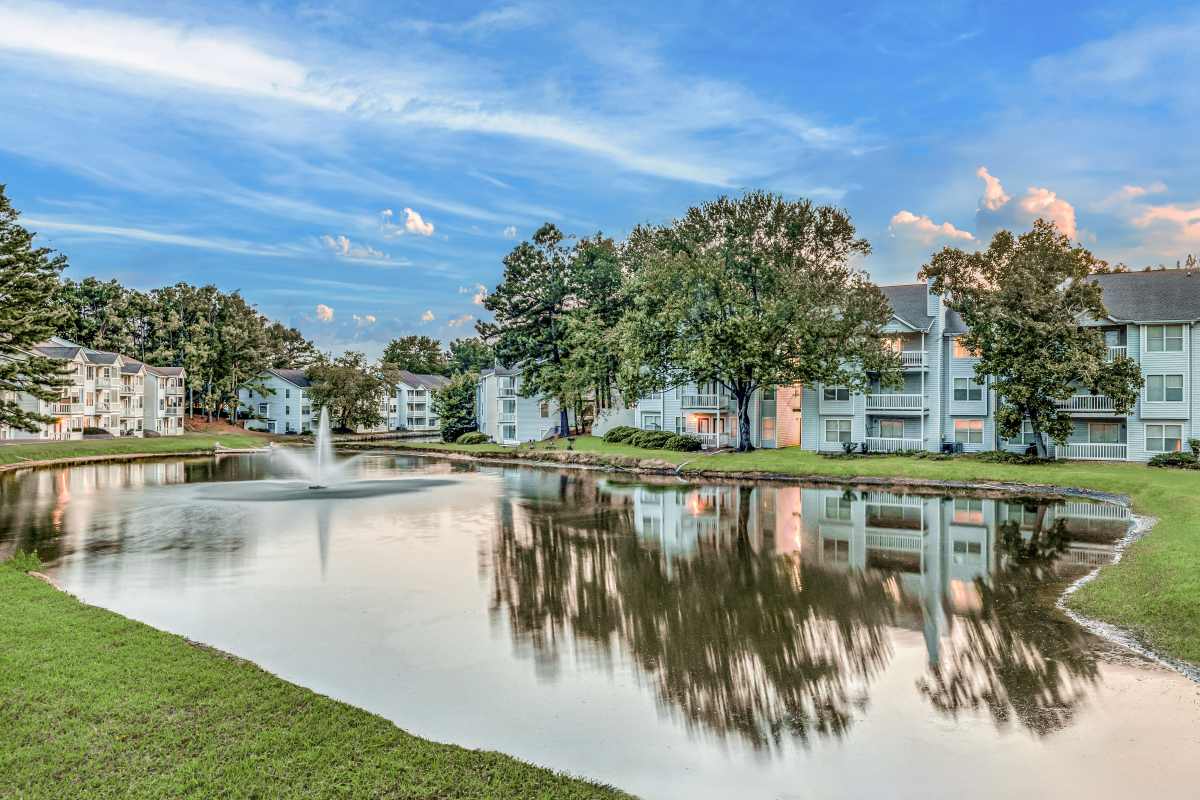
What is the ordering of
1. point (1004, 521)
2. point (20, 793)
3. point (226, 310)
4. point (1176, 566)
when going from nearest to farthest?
point (20, 793) < point (1176, 566) < point (1004, 521) < point (226, 310)

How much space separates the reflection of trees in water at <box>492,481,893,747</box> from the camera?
10281 millimetres

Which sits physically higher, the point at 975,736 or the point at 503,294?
the point at 503,294

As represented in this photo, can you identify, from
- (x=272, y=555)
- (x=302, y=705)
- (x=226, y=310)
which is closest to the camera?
(x=302, y=705)

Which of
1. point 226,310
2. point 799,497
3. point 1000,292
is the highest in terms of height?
point 226,310

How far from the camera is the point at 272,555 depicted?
20.3 m

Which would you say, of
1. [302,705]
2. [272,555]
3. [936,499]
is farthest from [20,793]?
[936,499]

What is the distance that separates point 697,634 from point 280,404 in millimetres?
98617

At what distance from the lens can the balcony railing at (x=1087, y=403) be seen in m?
41.0

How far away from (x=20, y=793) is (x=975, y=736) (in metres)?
10.1

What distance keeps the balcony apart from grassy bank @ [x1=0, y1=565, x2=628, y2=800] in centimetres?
4237

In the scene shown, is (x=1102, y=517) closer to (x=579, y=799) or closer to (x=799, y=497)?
(x=799, y=497)

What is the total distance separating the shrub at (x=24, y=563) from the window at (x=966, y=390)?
1839 inches

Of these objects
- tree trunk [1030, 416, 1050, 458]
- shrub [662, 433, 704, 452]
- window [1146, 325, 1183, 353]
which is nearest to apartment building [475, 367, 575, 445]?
shrub [662, 433, 704, 452]

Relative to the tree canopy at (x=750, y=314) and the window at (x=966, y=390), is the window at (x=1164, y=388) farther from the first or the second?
the tree canopy at (x=750, y=314)
